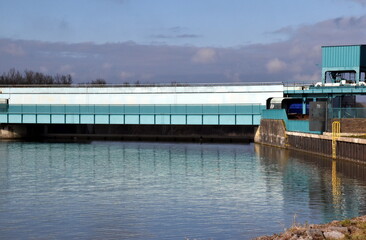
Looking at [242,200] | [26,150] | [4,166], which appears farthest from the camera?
[26,150]

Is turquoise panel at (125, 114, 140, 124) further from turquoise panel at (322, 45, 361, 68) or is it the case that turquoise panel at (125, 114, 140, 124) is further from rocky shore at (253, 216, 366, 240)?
rocky shore at (253, 216, 366, 240)

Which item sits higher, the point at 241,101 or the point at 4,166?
the point at 241,101

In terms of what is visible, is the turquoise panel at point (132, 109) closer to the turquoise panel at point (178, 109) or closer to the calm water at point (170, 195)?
the turquoise panel at point (178, 109)

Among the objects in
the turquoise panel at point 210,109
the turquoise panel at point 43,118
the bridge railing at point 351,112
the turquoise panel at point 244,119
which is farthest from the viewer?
the turquoise panel at point 43,118

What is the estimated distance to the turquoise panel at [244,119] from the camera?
89250 millimetres

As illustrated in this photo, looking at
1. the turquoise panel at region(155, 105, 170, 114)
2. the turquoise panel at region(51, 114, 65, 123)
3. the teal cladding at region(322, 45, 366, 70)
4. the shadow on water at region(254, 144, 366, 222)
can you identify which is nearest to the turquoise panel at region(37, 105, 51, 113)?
the turquoise panel at region(51, 114, 65, 123)

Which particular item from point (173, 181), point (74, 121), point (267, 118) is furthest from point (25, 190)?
point (74, 121)

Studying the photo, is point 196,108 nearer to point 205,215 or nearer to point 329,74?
point 329,74

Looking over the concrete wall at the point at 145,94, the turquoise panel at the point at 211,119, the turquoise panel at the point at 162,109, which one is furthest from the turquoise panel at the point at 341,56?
the turquoise panel at the point at 162,109

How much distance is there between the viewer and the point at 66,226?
2820 cm

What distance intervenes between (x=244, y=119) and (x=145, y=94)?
50.0 feet

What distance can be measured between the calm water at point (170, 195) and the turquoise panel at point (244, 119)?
80.5ft

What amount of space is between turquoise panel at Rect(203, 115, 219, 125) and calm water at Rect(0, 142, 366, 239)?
26.2 m

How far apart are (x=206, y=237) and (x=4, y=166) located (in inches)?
1317
